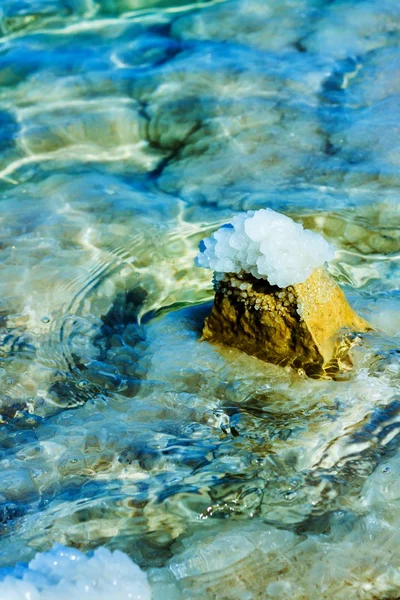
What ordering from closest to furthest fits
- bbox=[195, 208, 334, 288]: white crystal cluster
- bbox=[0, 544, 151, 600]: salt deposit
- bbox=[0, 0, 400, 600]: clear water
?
bbox=[0, 544, 151, 600]: salt deposit → bbox=[0, 0, 400, 600]: clear water → bbox=[195, 208, 334, 288]: white crystal cluster

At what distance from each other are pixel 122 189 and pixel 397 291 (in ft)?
6.34

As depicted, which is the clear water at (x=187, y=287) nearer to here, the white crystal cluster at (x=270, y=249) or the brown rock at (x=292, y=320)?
the brown rock at (x=292, y=320)

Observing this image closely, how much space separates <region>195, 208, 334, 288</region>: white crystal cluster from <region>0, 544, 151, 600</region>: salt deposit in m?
1.15

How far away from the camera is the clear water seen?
229 cm

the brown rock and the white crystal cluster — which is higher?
the white crystal cluster

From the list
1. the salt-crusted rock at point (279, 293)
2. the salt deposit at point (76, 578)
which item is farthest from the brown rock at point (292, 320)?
the salt deposit at point (76, 578)

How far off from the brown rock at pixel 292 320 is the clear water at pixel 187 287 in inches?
3.7

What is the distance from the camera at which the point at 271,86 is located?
5461mm

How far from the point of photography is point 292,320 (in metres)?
2.81

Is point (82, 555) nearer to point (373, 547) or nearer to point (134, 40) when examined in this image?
point (373, 547)

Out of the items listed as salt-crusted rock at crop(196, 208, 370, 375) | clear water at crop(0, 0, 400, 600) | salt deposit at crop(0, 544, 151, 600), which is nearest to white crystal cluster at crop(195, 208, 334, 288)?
salt-crusted rock at crop(196, 208, 370, 375)

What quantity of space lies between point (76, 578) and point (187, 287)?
7.03 ft

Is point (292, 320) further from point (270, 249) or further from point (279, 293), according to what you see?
point (270, 249)

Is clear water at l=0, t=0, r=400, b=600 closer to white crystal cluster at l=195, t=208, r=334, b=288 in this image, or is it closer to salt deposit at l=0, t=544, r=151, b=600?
salt deposit at l=0, t=544, r=151, b=600
